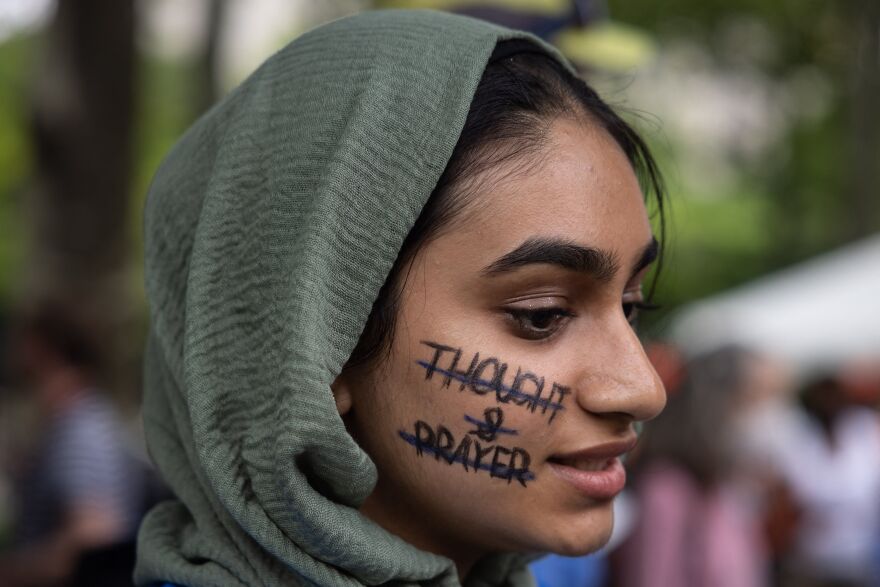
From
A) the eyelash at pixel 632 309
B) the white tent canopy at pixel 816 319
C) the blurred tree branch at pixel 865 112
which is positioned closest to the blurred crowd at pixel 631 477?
the eyelash at pixel 632 309

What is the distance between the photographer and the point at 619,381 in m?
1.58

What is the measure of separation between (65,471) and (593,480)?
3282mm

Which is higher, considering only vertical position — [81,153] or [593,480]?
[593,480]

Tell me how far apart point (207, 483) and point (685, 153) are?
20.8 metres

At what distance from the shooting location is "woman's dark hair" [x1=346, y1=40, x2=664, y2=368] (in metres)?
1.60

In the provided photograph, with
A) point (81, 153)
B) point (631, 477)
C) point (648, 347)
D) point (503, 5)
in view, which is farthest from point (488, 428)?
point (81, 153)

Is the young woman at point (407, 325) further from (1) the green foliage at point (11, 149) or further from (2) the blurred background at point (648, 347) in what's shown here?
(1) the green foliage at point (11, 149)

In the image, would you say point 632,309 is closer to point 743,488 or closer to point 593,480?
point 593,480

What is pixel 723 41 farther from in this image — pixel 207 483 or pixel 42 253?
pixel 207 483

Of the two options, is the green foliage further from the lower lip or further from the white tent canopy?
the lower lip

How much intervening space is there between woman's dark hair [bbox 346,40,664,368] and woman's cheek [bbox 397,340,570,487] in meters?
0.09

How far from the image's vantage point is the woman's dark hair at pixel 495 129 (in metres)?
1.60

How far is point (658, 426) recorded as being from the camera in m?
4.46

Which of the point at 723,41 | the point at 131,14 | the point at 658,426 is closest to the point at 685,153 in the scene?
the point at 723,41
